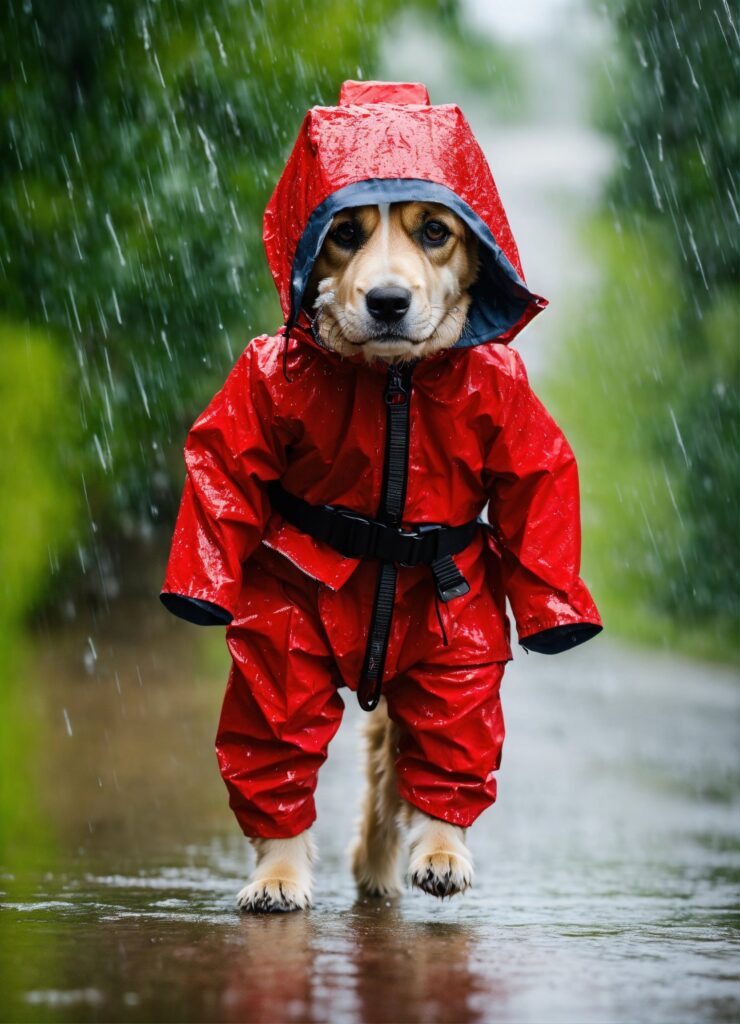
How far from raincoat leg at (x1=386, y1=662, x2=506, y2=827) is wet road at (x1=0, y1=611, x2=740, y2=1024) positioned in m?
0.31

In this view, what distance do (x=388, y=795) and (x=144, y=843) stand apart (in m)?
1.63

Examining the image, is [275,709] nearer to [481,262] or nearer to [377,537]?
[377,537]

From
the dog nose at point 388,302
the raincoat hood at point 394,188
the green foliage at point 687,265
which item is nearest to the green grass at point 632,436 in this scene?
the green foliage at point 687,265

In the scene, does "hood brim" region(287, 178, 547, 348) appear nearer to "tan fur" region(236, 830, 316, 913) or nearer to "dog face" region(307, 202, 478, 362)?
"dog face" region(307, 202, 478, 362)

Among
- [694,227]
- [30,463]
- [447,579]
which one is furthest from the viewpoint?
[694,227]

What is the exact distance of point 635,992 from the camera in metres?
2.55

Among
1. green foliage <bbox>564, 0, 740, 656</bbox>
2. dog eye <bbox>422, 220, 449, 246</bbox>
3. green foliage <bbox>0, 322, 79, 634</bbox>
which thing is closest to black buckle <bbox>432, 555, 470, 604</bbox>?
dog eye <bbox>422, 220, 449, 246</bbox>

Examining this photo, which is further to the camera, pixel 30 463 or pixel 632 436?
pixel 632 436

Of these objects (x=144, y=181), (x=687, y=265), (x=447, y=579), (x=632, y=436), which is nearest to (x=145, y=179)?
(x=144, y=181)

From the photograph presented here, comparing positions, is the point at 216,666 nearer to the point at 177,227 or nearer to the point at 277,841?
the point at 177,227

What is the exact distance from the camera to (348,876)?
16.8ft

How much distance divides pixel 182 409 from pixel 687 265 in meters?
7.50

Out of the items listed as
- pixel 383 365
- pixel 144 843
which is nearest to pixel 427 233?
pixel 383 365

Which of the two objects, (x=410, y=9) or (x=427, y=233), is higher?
(x=410, y=9)
